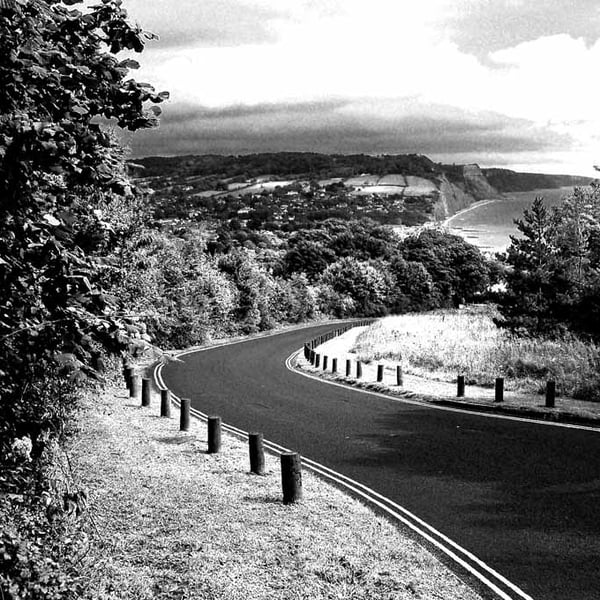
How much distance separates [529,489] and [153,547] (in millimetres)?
6165

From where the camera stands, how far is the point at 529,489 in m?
11.1

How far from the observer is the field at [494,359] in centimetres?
2220

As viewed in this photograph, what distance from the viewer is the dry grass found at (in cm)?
759

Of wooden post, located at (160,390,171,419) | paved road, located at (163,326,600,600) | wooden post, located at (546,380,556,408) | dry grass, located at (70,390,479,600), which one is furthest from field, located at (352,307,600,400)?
dry grass, located at (70,390,479,600)

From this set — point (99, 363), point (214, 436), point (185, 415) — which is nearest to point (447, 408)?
point (185, 415)

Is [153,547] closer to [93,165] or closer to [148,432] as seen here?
[93,165]

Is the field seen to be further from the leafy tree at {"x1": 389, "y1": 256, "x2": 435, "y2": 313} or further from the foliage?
the leafy tree at {"x1": 389, "y1": 256, "x2": 435, "y2": 313}

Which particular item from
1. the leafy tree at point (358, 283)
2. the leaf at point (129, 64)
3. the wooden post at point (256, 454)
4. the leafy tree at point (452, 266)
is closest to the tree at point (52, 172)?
the leaf at point (129, 64)

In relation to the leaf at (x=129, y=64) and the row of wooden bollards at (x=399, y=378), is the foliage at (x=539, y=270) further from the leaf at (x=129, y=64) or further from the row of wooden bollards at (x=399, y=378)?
the leaf at (x=129, y=64)

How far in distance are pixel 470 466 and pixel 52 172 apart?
10.2 metres

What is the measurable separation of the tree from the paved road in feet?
18.3

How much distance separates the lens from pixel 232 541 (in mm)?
9039

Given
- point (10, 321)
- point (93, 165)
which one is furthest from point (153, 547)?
point (93, 165)

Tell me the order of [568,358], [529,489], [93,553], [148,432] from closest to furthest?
1. [93,553]
2. [529,489]
3. [148,432]
4. [568,358]
